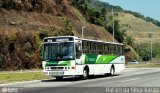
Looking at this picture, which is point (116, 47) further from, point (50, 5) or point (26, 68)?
point (50, 5)

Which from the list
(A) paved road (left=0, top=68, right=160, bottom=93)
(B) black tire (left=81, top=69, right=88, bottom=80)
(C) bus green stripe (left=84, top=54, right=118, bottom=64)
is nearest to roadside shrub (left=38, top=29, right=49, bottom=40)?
(C) bus green stripe (left=84, top=54, right=118, bottom=64)

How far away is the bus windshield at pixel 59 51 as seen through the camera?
3064 centimetres

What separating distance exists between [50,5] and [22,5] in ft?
30.8

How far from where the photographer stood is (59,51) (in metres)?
30.9

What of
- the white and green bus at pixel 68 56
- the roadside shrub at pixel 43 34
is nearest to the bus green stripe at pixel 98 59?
the white and green bus at pixel 68 56

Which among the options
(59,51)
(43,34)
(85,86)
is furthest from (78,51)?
(43,34)

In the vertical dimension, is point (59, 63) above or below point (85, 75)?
above

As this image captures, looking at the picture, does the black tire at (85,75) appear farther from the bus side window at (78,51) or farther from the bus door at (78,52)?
the bus side window at (78,51)

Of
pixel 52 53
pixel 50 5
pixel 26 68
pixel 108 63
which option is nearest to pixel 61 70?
pixel 52 53

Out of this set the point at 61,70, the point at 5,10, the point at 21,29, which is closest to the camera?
the point at 61,70

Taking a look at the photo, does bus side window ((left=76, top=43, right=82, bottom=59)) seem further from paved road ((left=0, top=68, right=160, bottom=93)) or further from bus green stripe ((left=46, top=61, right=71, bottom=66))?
paved road ((left=0, top=68, right=160, bottom=93))

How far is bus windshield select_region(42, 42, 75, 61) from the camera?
30.6 metres

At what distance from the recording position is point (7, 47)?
58844 mm

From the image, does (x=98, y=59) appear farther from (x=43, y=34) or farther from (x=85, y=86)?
(x=43, y=34)
